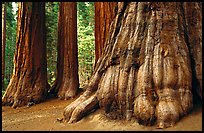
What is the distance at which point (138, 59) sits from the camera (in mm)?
5336

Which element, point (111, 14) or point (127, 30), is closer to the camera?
point (127, 30)

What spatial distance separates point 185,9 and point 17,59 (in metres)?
7.70

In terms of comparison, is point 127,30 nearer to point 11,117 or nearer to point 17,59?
point 11,117

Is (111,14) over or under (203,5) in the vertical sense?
over

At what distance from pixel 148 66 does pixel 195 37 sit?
121cm

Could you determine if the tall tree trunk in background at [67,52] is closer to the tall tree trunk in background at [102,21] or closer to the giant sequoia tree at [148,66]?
the tall tree trunk in background at [102,21]

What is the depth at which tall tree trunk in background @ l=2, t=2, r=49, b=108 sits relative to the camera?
34.8ft

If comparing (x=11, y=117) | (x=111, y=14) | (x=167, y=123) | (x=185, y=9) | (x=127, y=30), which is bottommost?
(x=11, y=117)

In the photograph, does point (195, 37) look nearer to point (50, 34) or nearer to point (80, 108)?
point (80, 108)

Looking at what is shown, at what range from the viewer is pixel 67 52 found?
11.9m

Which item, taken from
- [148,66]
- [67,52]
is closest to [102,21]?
[67,52]

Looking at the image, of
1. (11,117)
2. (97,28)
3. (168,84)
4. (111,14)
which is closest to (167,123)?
(168,84)

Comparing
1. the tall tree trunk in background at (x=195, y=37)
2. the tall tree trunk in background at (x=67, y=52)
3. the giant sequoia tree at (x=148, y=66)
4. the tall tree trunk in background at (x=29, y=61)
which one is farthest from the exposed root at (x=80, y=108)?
the tall tree trunk in background at (x=67, y=52)

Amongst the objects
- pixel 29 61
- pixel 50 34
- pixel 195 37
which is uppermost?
pixel 50 34
